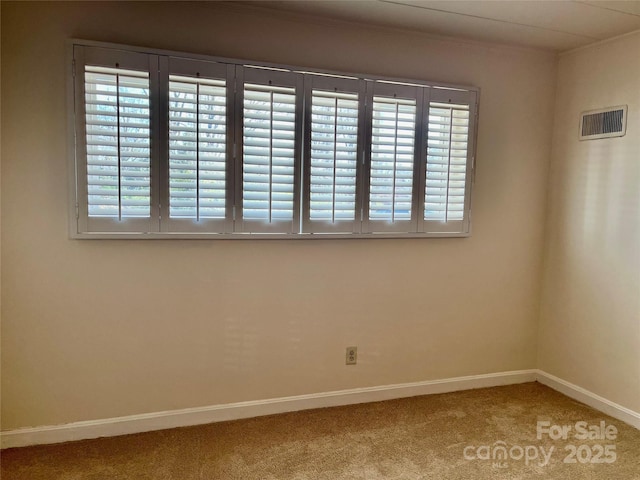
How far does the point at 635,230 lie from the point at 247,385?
8.24ft

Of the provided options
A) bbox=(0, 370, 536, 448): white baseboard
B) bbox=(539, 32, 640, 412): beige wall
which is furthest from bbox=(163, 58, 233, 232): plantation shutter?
bbox=(539, 32, 640, 412): beige wall

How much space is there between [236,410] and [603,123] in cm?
290

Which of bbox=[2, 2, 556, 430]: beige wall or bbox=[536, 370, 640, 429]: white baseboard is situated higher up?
bbox=[2, 2, 556, 430]: beige wall

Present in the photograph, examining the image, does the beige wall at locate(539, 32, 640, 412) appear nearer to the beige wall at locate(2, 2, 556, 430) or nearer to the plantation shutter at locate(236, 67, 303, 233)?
the beige wall at locate(2, 2, 556, 430)

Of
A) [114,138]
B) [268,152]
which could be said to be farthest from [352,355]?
[114,138]

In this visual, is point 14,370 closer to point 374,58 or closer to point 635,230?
point 374,58

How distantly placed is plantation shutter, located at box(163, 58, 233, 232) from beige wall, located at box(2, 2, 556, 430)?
0.13 meters

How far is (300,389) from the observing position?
2838 mm

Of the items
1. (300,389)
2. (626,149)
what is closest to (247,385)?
(300,389)

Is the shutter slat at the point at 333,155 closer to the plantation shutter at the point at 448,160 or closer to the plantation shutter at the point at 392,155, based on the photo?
the plantation shutter at the point at 392,155

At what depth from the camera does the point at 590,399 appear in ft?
9.81

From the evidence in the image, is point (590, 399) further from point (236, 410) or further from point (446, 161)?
point (236, 410)

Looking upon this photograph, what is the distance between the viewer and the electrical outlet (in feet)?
9.57

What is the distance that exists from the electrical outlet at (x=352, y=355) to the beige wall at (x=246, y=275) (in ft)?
0.15
